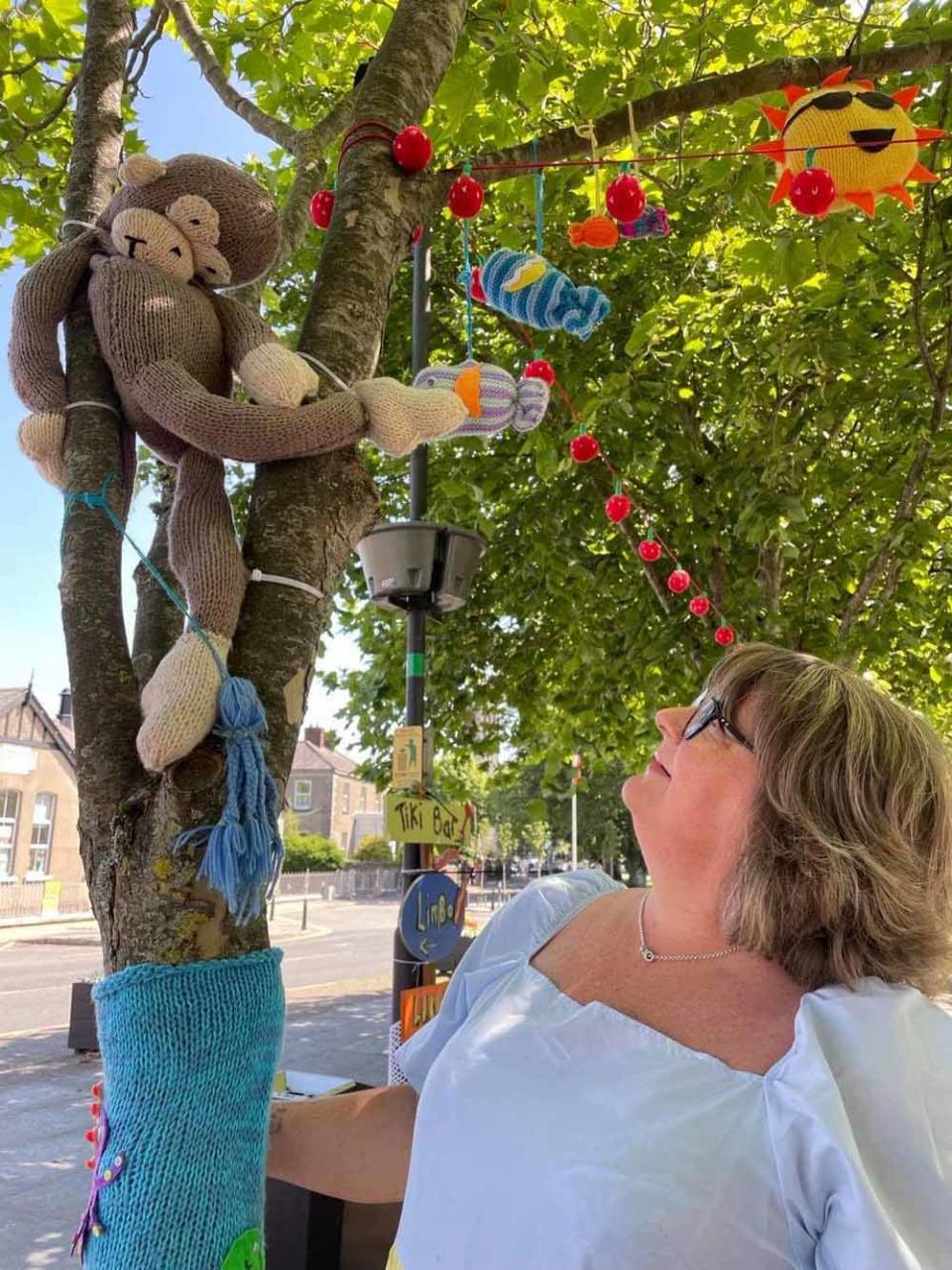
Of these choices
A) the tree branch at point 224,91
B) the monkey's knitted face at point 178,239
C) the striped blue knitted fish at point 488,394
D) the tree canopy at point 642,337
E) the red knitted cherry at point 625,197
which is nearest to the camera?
the monkey's knitted face at point 178,239

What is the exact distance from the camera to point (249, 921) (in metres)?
1.14

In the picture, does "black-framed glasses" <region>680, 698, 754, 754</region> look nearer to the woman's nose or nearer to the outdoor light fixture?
the woman's nose

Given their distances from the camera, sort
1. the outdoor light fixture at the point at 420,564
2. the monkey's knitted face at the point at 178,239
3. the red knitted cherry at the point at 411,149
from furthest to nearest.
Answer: the outdoor light fixture at the point at 420,564 → the red knitted cherry at the point at 411,149 → the monkey's knitted face at the point at 178,239

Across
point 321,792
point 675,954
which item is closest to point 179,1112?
point 675,954

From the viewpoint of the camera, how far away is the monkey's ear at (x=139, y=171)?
58.6 inches

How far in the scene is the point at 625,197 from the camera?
2580mm

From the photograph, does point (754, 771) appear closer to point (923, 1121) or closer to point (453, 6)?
point (923, 1121)

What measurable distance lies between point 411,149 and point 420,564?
2.46 meters

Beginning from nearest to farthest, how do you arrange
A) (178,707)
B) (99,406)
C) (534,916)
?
1. (178,707)
2. (99,406)
3. (534,916)

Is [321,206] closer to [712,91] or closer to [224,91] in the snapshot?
[712,91]

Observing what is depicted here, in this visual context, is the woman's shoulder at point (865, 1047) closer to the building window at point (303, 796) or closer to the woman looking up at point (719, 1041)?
the woman looking up at point (719, 1041)

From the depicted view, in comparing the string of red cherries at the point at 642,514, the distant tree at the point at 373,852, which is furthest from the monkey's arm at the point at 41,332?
the distant tree at the point at 373,852

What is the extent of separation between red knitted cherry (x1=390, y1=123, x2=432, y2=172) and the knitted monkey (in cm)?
37

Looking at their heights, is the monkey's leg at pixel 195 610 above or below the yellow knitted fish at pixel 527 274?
below
